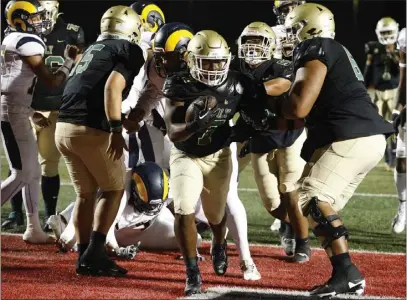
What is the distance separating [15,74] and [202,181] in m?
1.98

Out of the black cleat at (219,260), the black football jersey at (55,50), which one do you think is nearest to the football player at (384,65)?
the black football jersey at (55,50)

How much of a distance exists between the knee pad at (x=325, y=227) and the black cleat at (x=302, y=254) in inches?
47.4

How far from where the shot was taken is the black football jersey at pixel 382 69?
39.0 feet

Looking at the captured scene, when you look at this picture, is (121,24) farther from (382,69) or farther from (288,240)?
(382,69)

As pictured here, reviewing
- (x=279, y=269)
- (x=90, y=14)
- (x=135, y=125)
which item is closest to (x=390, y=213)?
(x=279, y=269)

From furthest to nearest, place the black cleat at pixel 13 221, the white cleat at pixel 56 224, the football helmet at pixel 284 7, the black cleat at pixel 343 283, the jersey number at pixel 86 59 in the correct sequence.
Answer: the football helmet at pixel 284 7 → the black cleat at pixel 13 221 → the white cleat at pixel 56 224 → the jersey number at pixel 86 59 → the black cleat at pixel 343 283

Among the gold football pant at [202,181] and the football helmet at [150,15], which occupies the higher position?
the football helmet at [150,15]

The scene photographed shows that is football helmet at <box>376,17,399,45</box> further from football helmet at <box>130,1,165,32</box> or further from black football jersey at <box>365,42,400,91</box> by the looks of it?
football helmet at <box>130,1,165,32</box>

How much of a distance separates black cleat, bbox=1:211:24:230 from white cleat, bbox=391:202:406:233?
2.87 meters

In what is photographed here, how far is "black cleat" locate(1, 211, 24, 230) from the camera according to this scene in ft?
22.3

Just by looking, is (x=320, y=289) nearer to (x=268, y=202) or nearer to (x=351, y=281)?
(x=351, y=281)

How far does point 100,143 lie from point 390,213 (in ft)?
11.8

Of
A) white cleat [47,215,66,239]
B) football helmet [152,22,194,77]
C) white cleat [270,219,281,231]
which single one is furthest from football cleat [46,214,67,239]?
white cleat [270,219,281,231]

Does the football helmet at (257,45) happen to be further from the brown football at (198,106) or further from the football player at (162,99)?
the brown football at (198,106)
